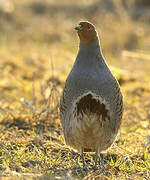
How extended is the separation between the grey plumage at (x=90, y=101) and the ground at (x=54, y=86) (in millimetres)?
273

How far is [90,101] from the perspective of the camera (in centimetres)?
301

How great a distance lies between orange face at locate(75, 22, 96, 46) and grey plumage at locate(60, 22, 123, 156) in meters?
0.01

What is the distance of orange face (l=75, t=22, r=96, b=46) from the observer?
3072 mm

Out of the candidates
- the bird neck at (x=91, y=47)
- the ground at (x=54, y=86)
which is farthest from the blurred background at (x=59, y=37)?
the bird neck at (x=91, y=47)

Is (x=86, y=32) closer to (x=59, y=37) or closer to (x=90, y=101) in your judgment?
(x=90, y=101)

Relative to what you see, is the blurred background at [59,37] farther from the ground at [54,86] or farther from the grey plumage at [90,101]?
the grey plumage at [90,101]

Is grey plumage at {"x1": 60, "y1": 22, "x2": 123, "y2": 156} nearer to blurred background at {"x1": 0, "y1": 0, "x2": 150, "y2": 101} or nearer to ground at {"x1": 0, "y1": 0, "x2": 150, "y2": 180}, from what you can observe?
ground at {"x1": 0, "y1": 0, "x2": 150, "y2": 180}

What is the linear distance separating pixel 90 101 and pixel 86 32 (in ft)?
1.77

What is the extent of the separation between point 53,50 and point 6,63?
181 centimetres

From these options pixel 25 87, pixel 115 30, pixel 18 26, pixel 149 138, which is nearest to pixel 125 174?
pixel 149 138

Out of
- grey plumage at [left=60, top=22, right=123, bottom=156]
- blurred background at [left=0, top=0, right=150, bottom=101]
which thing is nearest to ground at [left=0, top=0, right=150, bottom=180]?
blurred background at [left=0, top=0, right=150, bottom=101]

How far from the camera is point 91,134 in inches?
123

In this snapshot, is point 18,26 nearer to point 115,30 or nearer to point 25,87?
point 115,30

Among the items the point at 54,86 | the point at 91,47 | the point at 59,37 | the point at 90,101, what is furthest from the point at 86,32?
the point at 59,37
